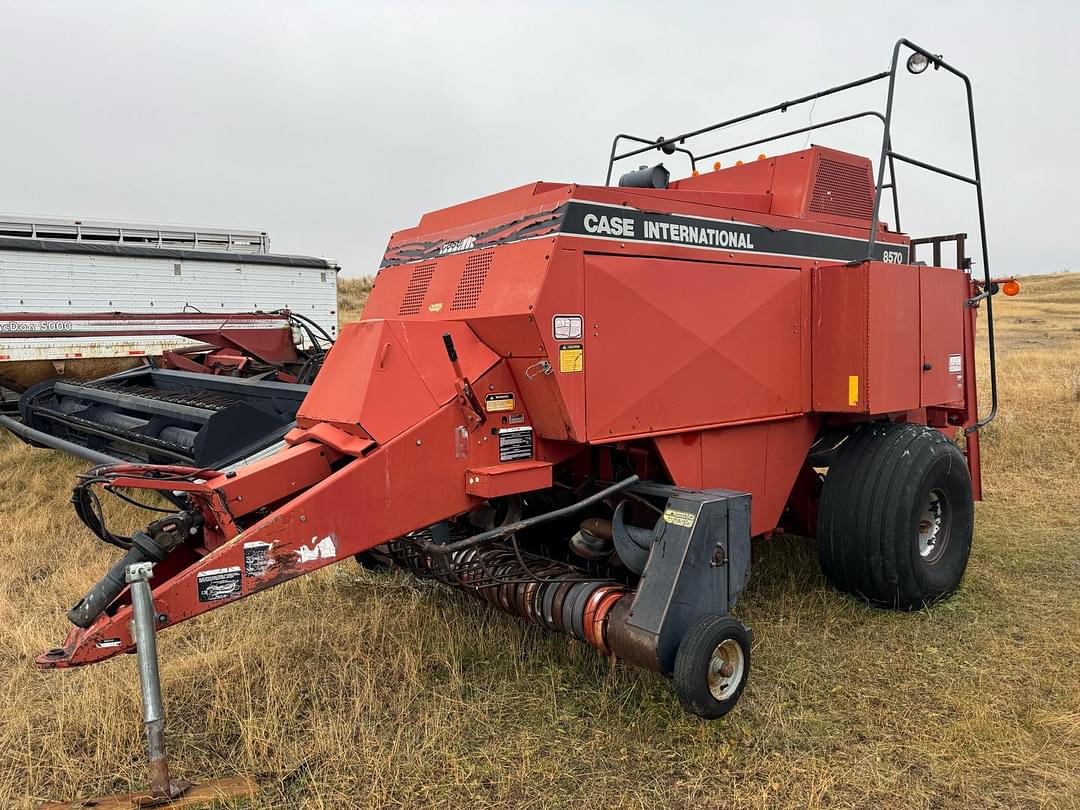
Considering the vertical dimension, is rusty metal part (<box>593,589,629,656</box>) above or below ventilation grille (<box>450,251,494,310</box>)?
below

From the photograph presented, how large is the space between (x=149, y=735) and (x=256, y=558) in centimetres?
62

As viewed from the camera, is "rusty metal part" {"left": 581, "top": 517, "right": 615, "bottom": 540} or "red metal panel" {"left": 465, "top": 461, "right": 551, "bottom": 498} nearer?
"red metal panel" {"left": 465, "top": 461, "right": 551, "bottom": 498}

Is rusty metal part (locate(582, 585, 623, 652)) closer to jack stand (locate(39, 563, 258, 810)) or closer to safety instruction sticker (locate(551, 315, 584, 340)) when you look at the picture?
safety instruction sticker (locate(551, 315, 584, 340))

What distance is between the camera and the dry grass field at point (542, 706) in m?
2.81

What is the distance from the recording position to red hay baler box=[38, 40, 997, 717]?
294cm

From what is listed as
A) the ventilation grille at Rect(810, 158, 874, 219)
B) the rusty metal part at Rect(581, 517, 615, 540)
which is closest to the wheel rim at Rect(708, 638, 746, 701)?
the rusty metal part at Rect(581, 517, 615, 540)

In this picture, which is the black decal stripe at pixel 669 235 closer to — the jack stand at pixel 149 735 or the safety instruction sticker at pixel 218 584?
the safety instruction sticker at pixel 218 584

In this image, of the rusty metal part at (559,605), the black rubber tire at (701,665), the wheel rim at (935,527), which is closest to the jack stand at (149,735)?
the rusty metal part at (559,605)

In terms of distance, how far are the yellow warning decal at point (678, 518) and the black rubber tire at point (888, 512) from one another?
1517 millimetres

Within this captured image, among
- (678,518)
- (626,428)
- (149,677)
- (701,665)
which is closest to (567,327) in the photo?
(626,428)

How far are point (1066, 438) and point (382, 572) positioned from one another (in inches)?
291

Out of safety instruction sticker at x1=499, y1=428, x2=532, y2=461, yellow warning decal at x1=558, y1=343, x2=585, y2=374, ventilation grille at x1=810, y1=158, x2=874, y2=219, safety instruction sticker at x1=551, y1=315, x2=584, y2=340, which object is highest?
ventilation grille at x1=810, y1=158, x2=874, y2=219

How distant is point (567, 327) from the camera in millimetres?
3205

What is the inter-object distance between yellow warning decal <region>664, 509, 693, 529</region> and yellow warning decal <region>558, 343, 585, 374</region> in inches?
27.0
